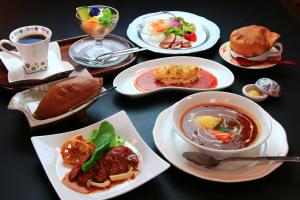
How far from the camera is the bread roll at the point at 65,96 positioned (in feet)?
3.47

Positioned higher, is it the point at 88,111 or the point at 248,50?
the point at 248,50

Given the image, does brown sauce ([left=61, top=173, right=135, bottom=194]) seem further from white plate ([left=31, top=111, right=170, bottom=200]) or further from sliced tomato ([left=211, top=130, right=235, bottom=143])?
sliced tomato ([left=211, top=130, right=235, bottom=143])

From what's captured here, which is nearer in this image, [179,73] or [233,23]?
[179,73]

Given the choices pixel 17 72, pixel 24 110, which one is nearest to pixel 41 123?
pixel 24 110

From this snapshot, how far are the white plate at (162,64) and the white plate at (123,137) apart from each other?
0.61ft

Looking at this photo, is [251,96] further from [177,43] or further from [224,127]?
[177,43]

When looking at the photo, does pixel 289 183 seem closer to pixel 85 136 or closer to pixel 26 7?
pixel 85 136

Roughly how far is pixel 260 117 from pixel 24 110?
64cm

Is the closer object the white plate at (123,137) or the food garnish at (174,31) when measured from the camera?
the white plate at (123,137)

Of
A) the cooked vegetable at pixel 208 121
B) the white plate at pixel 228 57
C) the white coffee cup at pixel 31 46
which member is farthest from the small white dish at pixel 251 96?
the white coffee cup at pixel 31 46

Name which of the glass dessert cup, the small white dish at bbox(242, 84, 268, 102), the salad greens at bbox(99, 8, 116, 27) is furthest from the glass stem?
the small white dish at bbox(242, 84, 268, 102)

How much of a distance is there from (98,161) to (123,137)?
133mm

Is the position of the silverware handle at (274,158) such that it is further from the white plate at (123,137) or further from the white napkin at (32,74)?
the white napkin at (32,74)

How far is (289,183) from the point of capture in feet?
3.03
